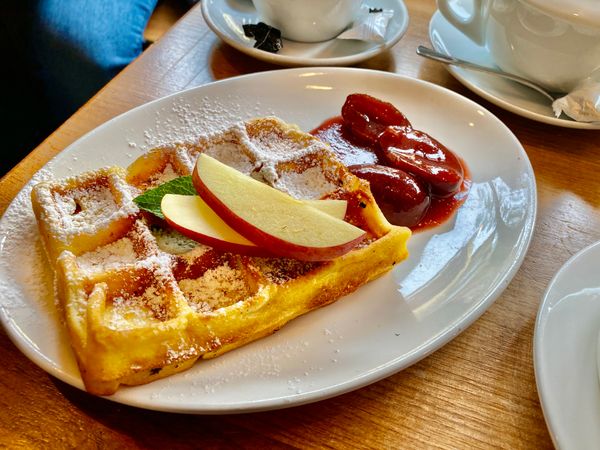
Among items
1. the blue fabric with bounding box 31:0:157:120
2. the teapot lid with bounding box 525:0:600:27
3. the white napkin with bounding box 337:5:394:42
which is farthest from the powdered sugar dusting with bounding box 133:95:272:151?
the blue fabric with bounding box 31:0:157:120

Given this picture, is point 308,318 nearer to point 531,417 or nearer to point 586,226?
point 531,417

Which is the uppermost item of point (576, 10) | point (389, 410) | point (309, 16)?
point (576, 10)

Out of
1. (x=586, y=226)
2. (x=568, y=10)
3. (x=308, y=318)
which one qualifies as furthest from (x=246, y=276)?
(x=568, y=10)

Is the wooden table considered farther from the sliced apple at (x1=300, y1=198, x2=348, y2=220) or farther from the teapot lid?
the teapot lid

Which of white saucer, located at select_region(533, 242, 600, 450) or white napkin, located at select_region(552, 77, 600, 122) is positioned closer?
white saucer, located at select_region(533, 242, 600, 450)

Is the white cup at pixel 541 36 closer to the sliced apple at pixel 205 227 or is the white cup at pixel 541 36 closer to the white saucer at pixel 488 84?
the white saucer at pixel 488 84

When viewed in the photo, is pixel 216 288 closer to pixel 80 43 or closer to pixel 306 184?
pixel 306 184

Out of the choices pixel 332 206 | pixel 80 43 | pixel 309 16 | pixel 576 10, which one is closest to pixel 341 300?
pixel 332 206
